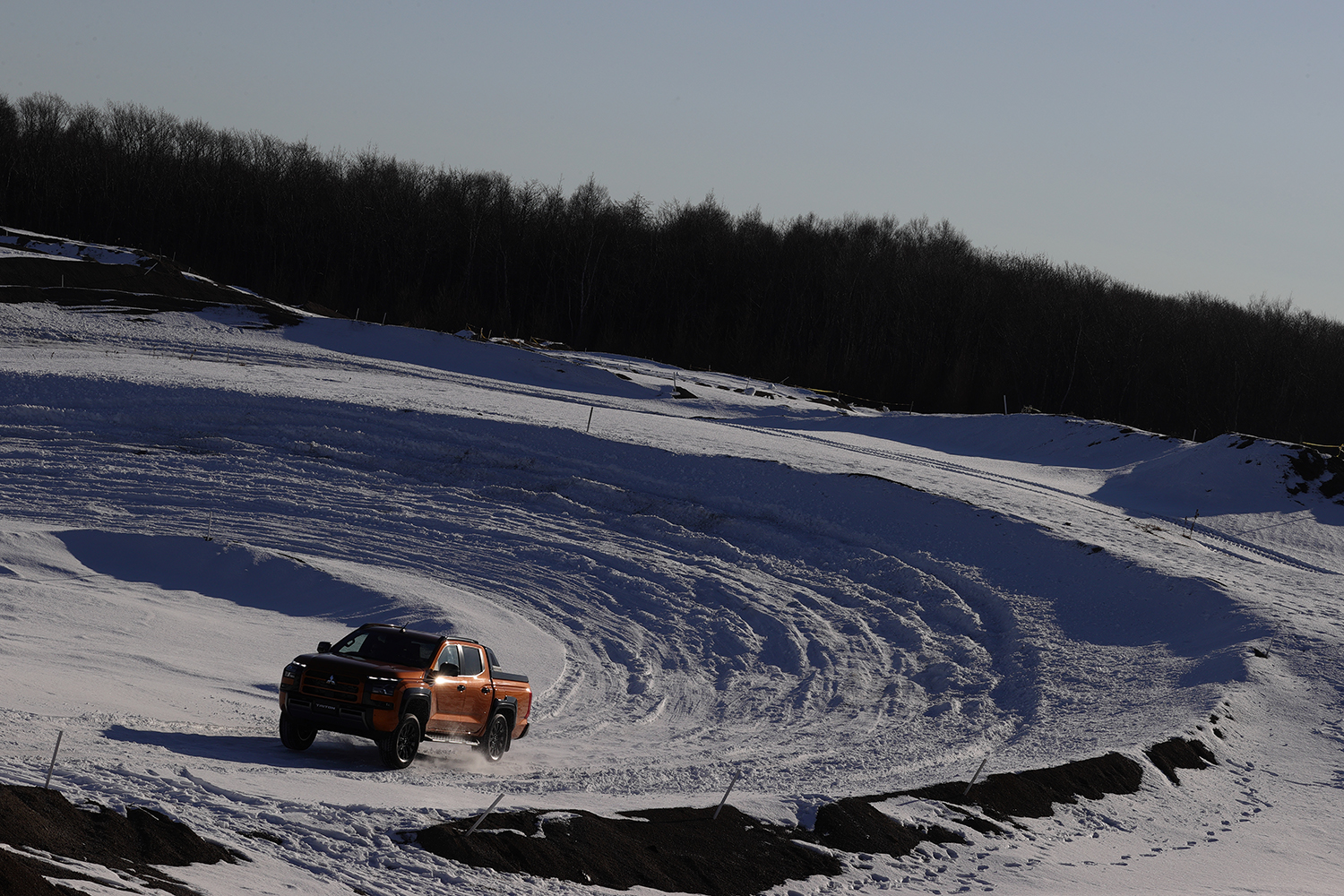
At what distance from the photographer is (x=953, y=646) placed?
81.0 ft

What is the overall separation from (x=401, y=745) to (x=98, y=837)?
4.84m

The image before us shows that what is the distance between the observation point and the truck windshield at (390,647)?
13.8m

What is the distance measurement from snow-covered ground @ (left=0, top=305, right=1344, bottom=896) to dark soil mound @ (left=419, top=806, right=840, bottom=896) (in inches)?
11.9

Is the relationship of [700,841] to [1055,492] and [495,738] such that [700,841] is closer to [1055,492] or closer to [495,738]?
[495,738]

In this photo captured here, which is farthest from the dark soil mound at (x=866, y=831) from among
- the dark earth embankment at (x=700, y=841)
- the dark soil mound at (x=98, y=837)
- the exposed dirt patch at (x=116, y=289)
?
the exposed dirt patch at (x=116, y=289)

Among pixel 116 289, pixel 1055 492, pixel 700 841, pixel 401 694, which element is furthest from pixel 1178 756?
pixel 116 289

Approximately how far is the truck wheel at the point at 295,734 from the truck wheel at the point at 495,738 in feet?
7.49

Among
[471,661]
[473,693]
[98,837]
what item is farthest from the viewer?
[471,661]

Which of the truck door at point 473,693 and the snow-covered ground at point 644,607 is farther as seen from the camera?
the truck door at point 473,693

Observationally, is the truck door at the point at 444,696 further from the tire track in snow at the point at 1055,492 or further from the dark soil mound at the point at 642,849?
the tire track in snow at the point at 1055,492

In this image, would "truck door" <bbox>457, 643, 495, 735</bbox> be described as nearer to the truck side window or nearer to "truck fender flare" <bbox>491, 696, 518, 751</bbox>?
the truck side window

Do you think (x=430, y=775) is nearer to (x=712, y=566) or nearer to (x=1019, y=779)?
(x=1019, y=779)

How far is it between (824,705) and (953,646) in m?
5.55

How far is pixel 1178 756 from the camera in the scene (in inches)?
655
